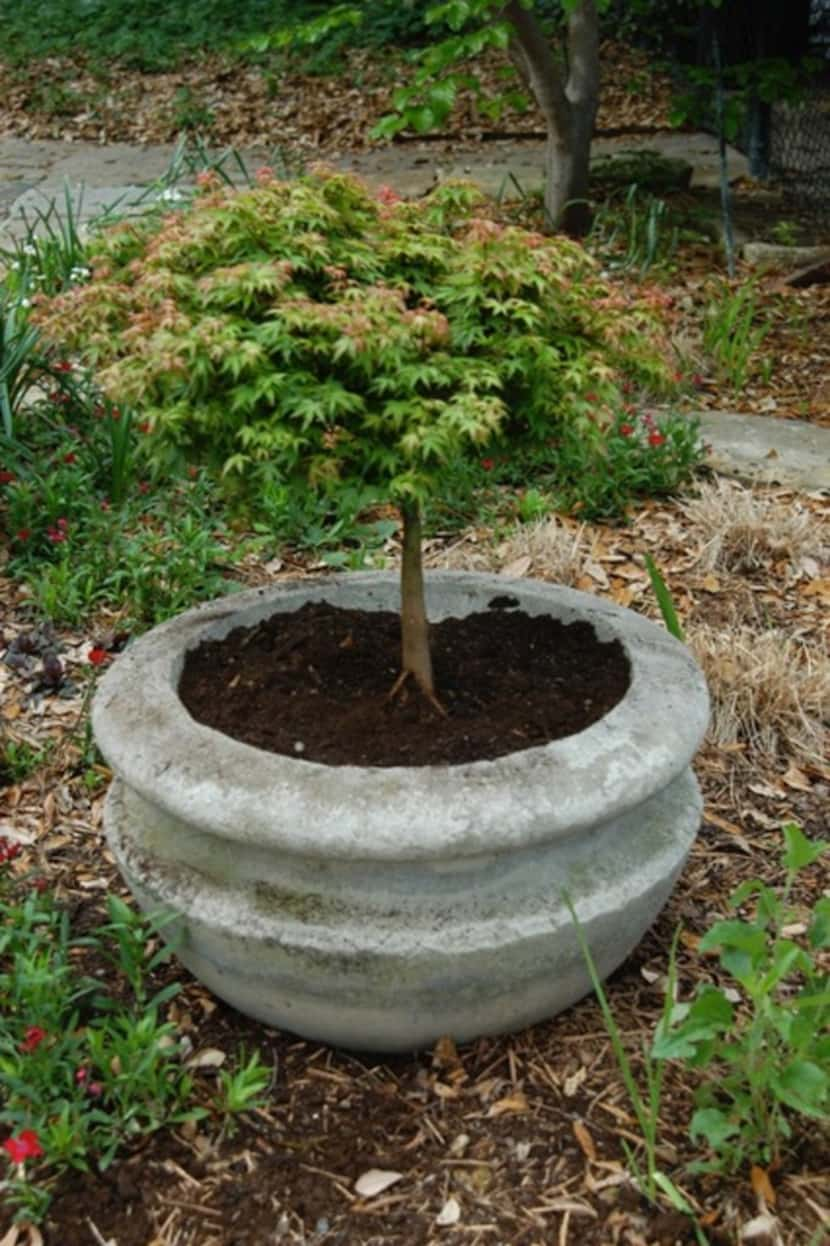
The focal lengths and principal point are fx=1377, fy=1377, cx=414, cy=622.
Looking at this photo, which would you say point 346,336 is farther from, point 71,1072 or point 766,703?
point 766,703

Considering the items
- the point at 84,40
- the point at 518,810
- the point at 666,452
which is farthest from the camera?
the point at 84,40

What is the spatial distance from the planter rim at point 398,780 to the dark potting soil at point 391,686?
94 millimetres

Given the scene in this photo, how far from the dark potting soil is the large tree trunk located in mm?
3904

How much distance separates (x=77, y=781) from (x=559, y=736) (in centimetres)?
129

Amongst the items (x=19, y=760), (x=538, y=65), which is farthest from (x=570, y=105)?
(x=19, y=760)

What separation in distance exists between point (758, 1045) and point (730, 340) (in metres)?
4.04

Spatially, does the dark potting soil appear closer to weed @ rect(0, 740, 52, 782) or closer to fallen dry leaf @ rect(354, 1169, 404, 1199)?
fallen dry leaf @ rect(354, 1169, 404, 1199)

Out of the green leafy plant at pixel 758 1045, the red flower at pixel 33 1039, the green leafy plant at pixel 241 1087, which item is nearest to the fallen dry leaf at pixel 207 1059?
the green leafy plant at pixel 241 1087

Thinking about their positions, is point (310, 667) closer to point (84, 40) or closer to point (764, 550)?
point (764, 550)

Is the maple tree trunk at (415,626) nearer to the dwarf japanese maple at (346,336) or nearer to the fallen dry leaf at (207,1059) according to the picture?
the dwarf japanese maple at (346,336)

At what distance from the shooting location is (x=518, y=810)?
6.47 feet

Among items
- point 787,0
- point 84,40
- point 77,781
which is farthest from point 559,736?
point 84,40

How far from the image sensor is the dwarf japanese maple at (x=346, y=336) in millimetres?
2016

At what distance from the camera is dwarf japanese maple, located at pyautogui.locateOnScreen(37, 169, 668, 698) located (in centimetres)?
202
